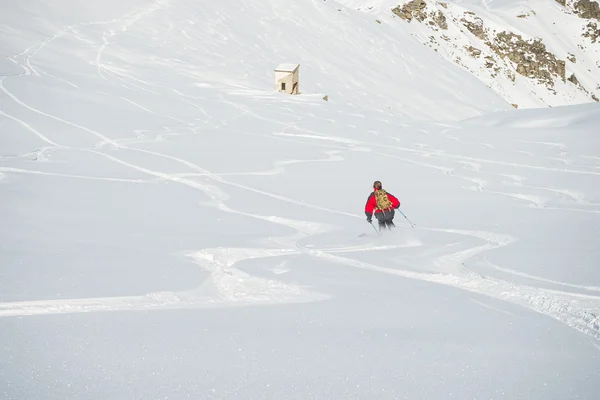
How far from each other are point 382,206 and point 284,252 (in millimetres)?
2401

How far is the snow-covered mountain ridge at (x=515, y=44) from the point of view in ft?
298

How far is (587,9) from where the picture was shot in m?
122

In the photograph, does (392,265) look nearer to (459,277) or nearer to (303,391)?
(459,277)

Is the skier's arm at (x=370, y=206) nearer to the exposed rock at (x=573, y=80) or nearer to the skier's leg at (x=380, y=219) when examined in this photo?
the skier's leg at (x=380, y=219)

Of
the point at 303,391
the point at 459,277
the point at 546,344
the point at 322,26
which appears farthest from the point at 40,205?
the point at 322,26

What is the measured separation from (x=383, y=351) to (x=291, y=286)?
6.84 ft

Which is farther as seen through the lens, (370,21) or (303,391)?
(370,21)

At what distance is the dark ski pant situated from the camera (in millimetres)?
10711

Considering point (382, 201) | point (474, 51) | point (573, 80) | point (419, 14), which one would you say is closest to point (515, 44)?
point (573, 80)

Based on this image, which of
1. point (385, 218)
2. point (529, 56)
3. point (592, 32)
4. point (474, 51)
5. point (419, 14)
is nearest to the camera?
point (385, 218)

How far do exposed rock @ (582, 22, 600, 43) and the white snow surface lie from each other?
94.5 m

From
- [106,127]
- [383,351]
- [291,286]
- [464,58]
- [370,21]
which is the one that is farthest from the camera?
[464,58]

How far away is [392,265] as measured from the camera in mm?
8562

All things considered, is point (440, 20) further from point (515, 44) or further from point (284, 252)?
point (284, 252)
